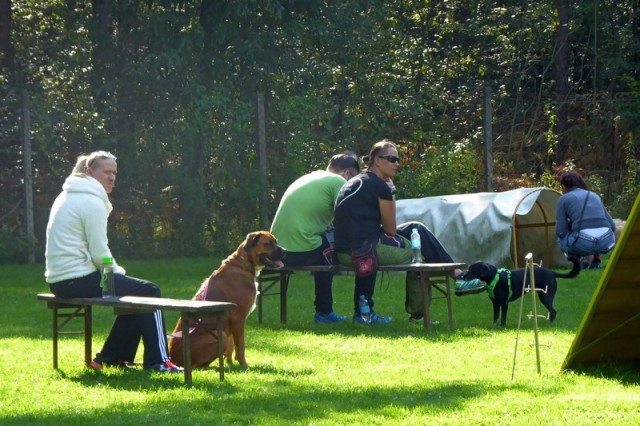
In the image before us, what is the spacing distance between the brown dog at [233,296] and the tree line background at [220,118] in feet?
29.5

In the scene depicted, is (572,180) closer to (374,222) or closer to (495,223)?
(495,223)

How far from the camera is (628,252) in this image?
22.3 feet

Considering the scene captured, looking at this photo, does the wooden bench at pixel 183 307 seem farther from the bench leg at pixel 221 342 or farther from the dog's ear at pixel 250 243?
the dog's ear at pixel 250 243

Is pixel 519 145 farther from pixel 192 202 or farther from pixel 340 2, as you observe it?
pixel 192 202

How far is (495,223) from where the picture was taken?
14.8 m

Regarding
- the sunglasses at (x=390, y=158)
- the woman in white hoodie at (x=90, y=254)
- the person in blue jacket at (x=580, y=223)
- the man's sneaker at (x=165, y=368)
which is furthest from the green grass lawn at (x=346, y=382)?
the person in blue jacket at (x=580, y=223)

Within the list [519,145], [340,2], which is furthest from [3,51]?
[519,145]

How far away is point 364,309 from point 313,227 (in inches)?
38.1

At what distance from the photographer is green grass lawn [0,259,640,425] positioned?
20.7ft

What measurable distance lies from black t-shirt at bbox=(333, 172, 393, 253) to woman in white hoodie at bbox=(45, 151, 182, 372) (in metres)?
2.78

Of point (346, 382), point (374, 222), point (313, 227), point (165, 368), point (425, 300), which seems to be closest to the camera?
point (346, 382)

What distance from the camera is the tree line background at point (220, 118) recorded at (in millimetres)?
18359

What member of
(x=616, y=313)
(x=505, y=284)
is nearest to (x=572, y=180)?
(x=505, y=284)

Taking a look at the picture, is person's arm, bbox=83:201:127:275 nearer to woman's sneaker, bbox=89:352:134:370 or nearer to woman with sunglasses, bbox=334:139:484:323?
woman's sneaker, bbox=89:352:134:370
